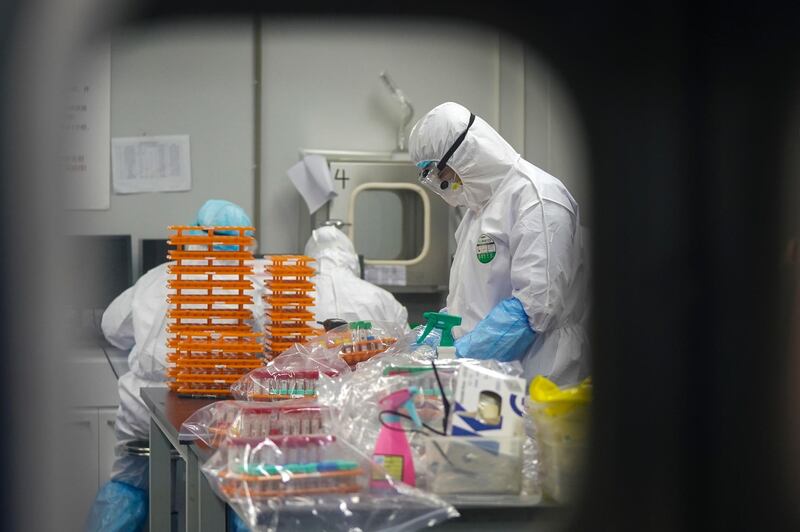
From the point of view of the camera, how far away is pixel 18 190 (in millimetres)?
583

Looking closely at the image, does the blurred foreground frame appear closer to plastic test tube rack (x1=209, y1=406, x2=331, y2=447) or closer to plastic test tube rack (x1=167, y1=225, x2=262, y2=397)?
plastic test tube rack (x1=209, y1=406, x2=331, y2=447)

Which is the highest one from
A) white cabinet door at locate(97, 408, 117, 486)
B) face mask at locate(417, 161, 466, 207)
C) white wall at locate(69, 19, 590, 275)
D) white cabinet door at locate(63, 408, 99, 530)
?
white wall at locate(69, 19, 590, 275)

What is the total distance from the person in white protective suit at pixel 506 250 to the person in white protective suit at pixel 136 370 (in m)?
0.68

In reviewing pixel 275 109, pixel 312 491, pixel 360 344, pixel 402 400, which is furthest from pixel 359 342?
pixel 275 109

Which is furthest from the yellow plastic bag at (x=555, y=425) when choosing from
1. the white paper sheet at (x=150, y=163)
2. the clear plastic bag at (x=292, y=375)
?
the white paper sheet at (x=150, y=163)

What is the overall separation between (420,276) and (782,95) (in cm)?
291

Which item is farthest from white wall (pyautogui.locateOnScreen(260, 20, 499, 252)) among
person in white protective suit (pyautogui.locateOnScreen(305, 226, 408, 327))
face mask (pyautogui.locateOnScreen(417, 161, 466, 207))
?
face mask (pyautogui.locateOnScreen(417, 161, 466, 207))

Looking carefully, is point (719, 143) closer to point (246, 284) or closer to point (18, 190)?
point (18, 190)

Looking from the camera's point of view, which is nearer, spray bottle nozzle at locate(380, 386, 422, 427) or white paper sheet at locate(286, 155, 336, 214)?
spray bottle nozzle at locate(380, 386, 422, 427)

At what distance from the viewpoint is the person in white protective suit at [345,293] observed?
111 inches

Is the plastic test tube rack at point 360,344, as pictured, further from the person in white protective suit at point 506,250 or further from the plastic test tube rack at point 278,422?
the plastic test tube rack at point 278,422

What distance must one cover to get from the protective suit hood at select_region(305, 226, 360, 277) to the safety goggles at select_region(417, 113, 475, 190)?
0.84 metres

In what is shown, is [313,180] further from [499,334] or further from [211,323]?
[499,334]

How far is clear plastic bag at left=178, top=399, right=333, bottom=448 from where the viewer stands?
1.22 metres
